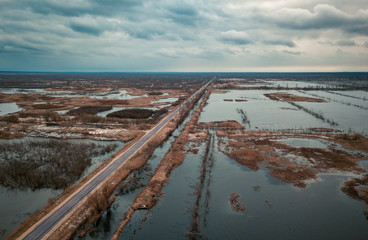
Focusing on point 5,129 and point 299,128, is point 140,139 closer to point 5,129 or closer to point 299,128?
point 5,129

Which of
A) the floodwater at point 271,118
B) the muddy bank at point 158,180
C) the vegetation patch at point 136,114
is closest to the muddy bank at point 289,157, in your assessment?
the muddy bank at point 158,180

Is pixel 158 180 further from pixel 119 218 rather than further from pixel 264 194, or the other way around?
pixel 264 194

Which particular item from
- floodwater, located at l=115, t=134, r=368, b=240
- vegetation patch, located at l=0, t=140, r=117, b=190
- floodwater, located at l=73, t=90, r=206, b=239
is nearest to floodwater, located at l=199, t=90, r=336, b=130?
floodwater, located at l=115, t=134, r=368, b=240

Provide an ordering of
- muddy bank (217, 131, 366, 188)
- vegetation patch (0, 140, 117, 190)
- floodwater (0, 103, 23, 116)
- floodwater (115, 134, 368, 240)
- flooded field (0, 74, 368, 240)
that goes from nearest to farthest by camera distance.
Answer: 1. floodwater (115, 134, 368, 240)
2. flooded field (0, 74, 368, 240)
3. vegetation patch (0, 140, 117, 190)
4. muddy bank (217, 131, 366, 188)
5. floodwater (0, 103, 23, 116)

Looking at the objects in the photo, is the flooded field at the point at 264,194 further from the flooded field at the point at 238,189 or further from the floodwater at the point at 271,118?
the floodwater at the point at 271,118

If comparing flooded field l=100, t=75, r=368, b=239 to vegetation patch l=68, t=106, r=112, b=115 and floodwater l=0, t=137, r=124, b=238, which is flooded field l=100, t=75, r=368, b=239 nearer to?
floodwater l=0, t=137, r=124, b=238

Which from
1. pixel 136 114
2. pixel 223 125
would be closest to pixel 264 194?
pixel 223 125

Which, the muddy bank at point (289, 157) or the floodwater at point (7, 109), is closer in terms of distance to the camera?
the muddy bank at point (289, 157)

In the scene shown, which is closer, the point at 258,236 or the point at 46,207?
the point at 258,236

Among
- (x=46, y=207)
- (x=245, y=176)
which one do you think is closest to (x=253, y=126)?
(x=245, y=176)
